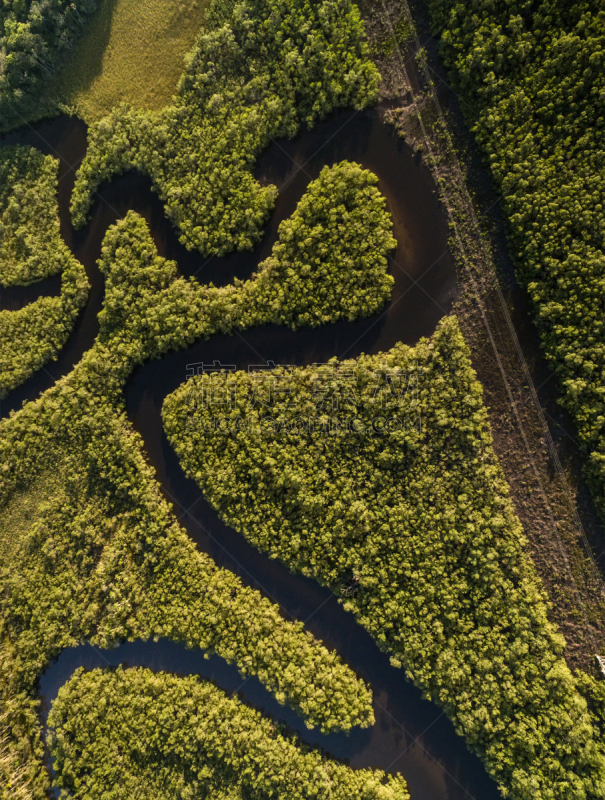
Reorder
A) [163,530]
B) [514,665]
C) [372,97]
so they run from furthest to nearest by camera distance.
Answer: [163,530]
[372,97]
[514,665]

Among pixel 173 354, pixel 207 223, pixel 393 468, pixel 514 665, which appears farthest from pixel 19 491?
pixel 514 665

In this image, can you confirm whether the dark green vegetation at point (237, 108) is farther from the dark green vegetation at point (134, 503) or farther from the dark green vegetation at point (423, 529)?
the dark green vegetation at point (423, 529)

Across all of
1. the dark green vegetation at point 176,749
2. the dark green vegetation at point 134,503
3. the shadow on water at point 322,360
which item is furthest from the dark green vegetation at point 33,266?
the dark green vegetation at point 176,749

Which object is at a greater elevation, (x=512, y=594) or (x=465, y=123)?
(x=465, y=123)

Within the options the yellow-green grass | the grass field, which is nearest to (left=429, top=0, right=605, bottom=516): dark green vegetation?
the grass field

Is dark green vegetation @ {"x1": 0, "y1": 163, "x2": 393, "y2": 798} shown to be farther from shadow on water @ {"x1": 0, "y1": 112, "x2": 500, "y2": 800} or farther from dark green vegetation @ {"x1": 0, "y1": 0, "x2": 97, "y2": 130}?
dark green vegetation @ {"x1": 0, "y1": 0, "x2": 97, "y2": 130}

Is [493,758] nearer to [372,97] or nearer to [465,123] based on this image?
[465,123]
